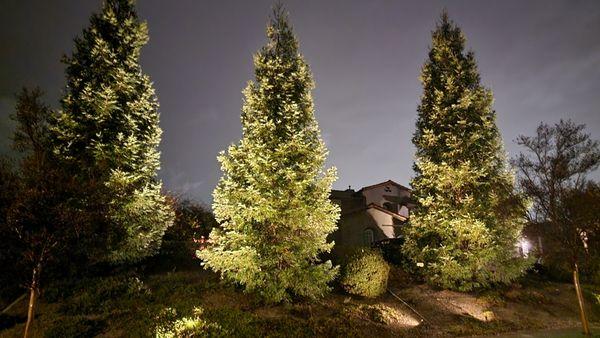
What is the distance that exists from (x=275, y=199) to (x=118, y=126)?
354 inches

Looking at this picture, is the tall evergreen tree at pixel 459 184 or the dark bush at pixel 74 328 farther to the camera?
the tall evergreen tree at pixel 459 184

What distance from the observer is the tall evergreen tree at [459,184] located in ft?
58.4

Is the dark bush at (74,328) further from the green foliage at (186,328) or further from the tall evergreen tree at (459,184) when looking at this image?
the tall evergreen tree at (459,184)

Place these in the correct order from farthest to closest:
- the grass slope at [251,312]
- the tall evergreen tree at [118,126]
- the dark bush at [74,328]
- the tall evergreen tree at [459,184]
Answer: the tall evergreen tree at [459,184] < the tall evergreen tree at [118,126] < the grass slope at [251,312] < the dark bush at [74,328]

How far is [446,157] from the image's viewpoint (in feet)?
65.8

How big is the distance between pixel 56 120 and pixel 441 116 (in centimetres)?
2105

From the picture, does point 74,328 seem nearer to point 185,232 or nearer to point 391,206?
point 185,232

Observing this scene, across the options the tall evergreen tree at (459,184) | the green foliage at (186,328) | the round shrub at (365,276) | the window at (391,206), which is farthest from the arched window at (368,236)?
the green foliage at (186,328)

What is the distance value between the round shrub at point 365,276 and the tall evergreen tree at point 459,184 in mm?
4809

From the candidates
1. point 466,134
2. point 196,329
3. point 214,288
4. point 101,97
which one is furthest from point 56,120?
point 466,134

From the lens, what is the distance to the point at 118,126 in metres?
16.0

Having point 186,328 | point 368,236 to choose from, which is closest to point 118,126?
point 186,328

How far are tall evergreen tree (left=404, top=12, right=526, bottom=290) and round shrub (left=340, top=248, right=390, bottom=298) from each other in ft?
15.8

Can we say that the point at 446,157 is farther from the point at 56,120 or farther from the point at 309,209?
the point at 56,120
